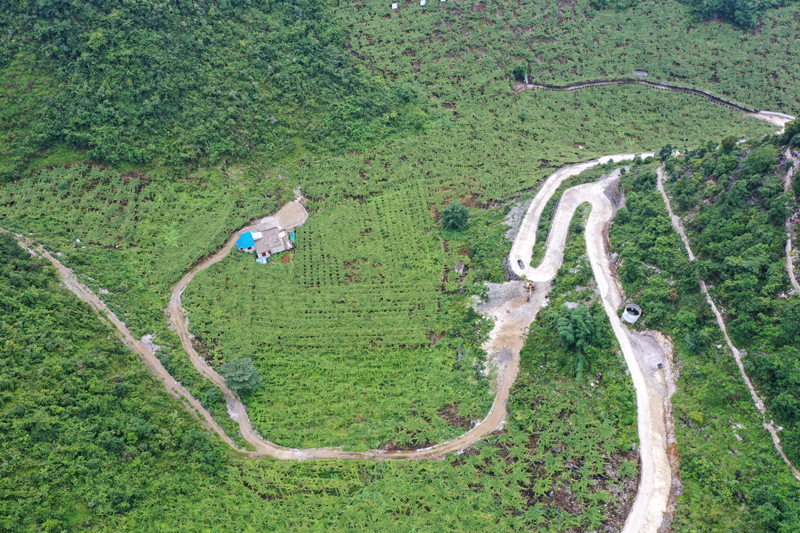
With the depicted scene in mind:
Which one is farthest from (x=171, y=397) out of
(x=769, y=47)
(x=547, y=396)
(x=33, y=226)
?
(x=769, y=47)

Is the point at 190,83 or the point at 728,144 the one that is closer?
the point at 728,144

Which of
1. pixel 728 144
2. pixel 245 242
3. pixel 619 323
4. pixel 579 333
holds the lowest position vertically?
pixel 619 323

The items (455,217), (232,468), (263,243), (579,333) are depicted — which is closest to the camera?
(232,468)

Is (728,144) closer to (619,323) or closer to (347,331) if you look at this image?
(619,323)

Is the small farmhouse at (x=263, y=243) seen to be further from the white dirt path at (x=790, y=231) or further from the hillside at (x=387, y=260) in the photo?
the white dirt path at (x=790, y=231)

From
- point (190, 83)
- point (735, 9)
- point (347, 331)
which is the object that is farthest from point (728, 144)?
point (190, 83)

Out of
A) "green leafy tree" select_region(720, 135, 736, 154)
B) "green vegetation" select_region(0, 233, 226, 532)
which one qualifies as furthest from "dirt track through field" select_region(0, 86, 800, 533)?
"green leafy tree" select_region(720, 135, 736, 154)

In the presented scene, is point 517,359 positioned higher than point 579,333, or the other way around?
point 579,333

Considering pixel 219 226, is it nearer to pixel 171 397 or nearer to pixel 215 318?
pixel 215 318
